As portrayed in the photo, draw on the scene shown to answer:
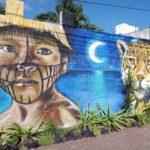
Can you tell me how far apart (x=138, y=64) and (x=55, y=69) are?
3591 millimetres

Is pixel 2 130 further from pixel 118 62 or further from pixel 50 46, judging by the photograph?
pixel 118 62

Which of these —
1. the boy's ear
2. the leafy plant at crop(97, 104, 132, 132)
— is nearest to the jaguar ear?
the leafy plant at crop(97, 104, 132, 132)

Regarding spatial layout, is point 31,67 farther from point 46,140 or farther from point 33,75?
point 46,140

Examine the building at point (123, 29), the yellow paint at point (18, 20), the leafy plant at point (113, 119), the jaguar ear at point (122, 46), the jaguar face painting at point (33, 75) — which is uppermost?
the building at point (123, 29)

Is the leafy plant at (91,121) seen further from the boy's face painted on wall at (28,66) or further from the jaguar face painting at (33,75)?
the boy's face painted on wall at (28,66)

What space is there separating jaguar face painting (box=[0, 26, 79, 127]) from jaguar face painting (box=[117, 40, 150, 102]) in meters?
2.41

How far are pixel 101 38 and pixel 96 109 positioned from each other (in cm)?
223

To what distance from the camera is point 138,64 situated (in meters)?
10.6

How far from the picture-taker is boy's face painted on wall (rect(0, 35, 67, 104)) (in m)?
7.50

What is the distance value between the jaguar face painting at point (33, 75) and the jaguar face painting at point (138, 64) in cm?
241

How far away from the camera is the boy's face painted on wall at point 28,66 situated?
7.50 m

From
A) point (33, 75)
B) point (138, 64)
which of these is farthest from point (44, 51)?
point (138, 64)

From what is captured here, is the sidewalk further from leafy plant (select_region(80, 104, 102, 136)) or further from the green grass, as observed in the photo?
leafy plant (select_region(80, 104, 102, 136))

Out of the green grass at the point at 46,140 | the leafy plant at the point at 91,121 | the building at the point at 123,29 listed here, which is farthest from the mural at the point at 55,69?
the building at the point at 123,29
